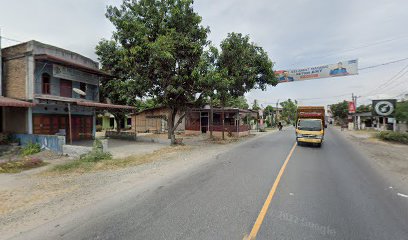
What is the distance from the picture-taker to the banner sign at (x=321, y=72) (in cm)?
1997

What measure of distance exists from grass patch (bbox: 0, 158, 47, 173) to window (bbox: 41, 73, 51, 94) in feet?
26.1

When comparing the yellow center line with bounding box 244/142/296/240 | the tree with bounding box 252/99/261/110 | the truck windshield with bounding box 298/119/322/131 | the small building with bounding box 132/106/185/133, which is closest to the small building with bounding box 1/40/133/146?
the yellow center line with bounding box 244/142/296/240

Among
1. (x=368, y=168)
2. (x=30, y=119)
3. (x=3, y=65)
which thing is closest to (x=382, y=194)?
(x=368, y=168)

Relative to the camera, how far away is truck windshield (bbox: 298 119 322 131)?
16031 mm

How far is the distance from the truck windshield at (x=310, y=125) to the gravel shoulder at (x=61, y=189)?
9872 millimetres

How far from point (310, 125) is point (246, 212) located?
44.5ft

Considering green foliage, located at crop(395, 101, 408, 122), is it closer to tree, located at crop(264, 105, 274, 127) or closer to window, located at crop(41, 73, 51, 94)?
window, located at crop(41, 73, 51, 94)

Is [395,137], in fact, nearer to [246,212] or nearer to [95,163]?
[246,212]

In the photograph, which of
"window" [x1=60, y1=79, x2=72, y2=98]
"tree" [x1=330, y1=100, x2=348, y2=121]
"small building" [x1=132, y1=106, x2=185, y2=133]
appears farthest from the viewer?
"tree" [x1=330, y1=100, x2=348, y2=121]

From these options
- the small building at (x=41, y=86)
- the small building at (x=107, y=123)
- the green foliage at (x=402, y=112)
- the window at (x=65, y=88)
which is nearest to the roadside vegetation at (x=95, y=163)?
the small building at (x=41, y=86)

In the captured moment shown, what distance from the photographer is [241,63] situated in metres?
18.1

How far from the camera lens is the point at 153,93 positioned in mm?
17844

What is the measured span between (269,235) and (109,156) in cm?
1035

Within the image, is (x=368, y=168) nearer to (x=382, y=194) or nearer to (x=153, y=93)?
(x=382, y=194)
